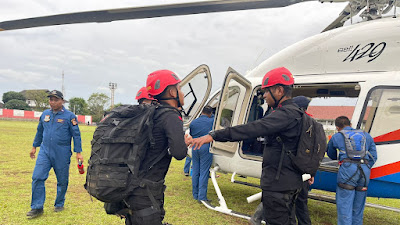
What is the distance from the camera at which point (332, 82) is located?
454 centimetres

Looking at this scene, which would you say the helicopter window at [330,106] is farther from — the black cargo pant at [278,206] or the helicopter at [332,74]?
the black cargo pant at [278,206]

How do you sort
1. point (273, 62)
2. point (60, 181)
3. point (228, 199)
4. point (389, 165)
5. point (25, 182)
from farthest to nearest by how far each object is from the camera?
point (25, 182) < point (228, 199) < point (273, 62) < point (60, 181) < point (389, 165)

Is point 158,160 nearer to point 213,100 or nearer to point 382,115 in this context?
point 382,115

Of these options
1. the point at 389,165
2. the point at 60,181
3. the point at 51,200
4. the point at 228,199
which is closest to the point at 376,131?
the point at 389,165

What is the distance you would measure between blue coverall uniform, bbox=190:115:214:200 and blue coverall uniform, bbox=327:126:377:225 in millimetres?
2501

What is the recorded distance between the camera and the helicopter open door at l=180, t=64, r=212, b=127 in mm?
5516

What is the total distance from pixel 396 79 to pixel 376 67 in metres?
0.37

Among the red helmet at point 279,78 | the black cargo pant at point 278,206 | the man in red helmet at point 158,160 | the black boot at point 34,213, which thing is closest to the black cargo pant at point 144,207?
the man in red helmet at point 158,160

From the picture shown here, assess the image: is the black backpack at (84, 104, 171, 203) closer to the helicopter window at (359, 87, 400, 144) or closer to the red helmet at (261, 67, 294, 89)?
the red helmet at (261, 67, 294, 89)

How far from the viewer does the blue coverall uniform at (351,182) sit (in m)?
3.88

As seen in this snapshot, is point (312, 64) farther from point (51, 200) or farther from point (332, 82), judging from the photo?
point (51, 200)

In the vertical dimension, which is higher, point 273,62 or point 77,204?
point 273,62

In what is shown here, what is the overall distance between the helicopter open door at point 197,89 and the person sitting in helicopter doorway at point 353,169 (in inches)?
103

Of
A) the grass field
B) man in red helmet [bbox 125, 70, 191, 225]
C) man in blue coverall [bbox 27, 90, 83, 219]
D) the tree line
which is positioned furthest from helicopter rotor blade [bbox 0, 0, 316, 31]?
the tree line
